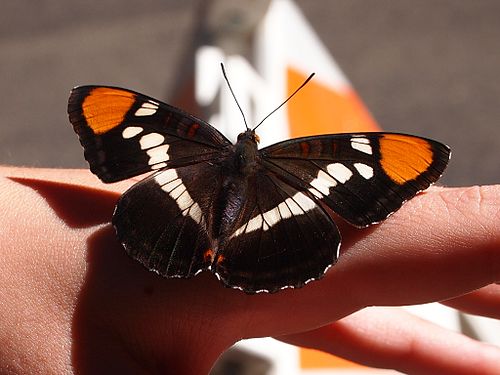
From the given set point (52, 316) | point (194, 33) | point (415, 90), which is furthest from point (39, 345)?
point (415, 90)

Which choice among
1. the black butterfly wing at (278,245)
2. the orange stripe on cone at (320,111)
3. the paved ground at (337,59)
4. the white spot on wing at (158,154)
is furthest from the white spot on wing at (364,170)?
the paved ground at (337,59)

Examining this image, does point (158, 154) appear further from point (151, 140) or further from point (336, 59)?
point (336, 59)

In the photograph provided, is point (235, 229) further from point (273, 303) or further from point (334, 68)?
point (334, 68)

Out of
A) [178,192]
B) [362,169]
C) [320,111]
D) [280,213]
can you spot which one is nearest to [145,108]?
[178,192]

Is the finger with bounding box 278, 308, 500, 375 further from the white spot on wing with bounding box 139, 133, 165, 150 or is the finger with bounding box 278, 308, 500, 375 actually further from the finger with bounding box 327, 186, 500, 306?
the white spot on wing with bounding box 139, 133, 165, 150

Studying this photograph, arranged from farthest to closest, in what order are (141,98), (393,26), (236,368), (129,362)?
1. (393,26)
2. (236,368)
3. (141,98)
4. (129,362)

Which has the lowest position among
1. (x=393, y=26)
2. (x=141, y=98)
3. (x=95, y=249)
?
(x=95, y=249)

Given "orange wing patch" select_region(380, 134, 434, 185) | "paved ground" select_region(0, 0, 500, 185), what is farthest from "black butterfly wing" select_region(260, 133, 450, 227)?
"paved ground" select_region(0, 0, 500, 185)

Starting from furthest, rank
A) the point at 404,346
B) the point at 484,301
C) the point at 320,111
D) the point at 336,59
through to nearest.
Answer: the point at 336,59, the point at 320,111, the point at 404,346, the point at 484,301
